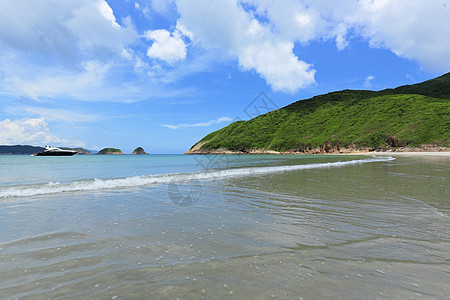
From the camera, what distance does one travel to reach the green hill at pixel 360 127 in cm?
10331

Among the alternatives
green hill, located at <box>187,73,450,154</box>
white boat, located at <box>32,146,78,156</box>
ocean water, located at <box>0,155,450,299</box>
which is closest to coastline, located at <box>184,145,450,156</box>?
green hill, located at <box>187,73,450,154</box>

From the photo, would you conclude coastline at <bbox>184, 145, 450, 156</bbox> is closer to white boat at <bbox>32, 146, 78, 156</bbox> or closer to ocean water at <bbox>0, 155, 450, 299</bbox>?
ocean water at <bbox>0, 155, 450, 299</bbox>

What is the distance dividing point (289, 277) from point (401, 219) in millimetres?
6069

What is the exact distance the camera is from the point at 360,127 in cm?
13138

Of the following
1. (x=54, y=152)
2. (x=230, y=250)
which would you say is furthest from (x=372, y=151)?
(x=54, y=152)

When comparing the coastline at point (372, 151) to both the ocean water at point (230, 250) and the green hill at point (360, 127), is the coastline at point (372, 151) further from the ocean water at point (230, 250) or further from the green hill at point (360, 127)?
the ocean water at point (230, 250)

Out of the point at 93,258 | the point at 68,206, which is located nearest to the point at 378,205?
the point at 93,258

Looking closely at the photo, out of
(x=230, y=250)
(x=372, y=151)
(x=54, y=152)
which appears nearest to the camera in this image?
(x=230, y=250)

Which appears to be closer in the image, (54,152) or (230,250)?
(230,250)

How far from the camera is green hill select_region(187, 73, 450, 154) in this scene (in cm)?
10331

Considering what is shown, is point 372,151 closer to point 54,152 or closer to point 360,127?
point 360,127

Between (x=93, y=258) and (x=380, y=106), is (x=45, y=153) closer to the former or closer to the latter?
(x=93, y=258)

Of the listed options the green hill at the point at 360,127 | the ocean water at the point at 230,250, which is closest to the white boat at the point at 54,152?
the green hill at the point at 360,127

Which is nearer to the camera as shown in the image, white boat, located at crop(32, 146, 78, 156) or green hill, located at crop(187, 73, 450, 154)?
green hill, located at crop(187, 73, 450, 154)
